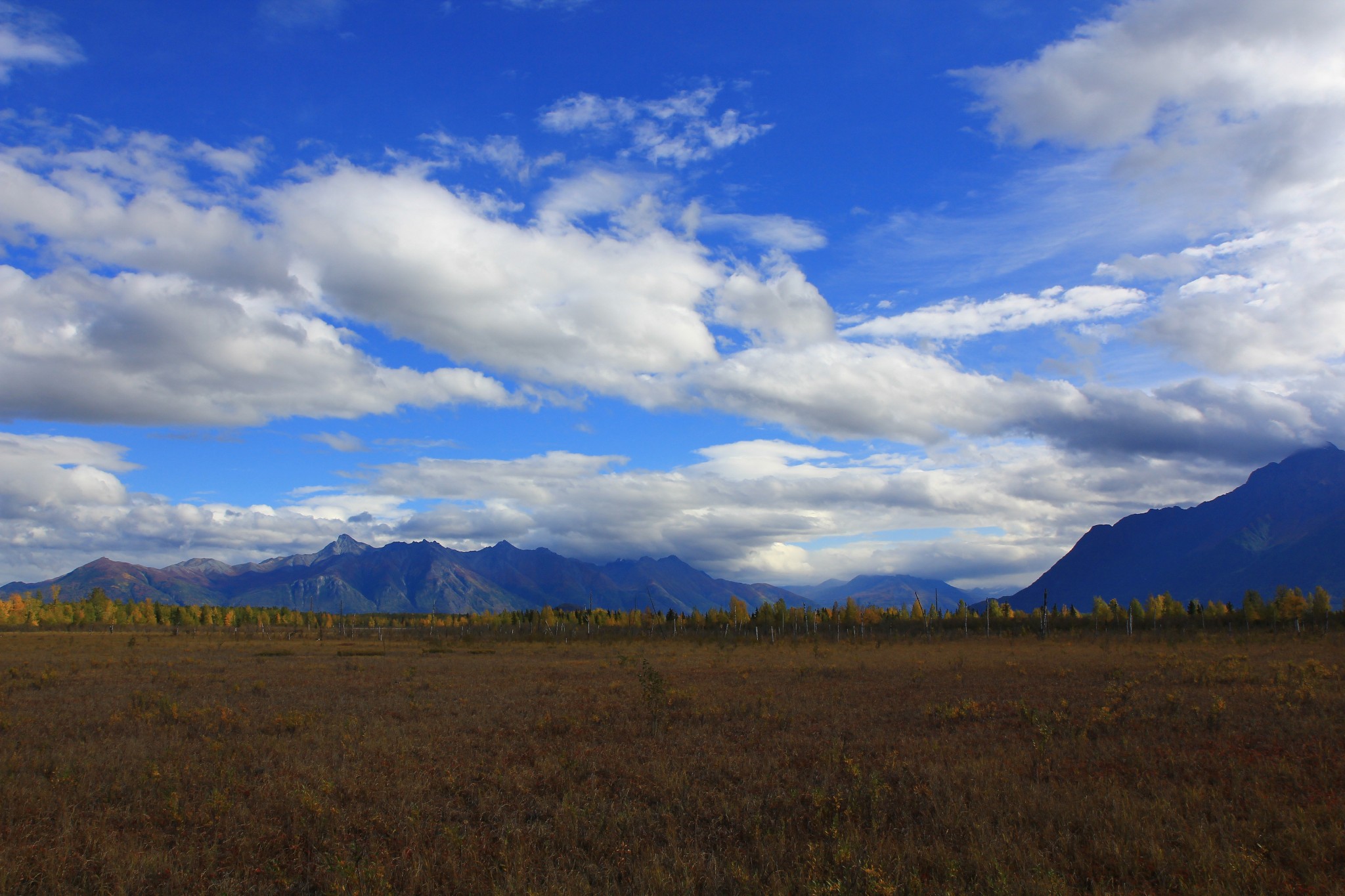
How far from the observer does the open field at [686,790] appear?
8992 mm

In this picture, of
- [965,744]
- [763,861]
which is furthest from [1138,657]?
[763,861]

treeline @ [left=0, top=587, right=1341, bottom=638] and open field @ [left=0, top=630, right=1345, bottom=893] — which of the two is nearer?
open field @ [left=0, top=630, right=1345, bottom=893]

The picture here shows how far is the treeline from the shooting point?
10881cm

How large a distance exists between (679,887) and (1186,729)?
14.8 m

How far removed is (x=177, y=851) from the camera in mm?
10023

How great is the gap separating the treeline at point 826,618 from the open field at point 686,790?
8063 centimetres

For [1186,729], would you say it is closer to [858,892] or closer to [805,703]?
[805,703]

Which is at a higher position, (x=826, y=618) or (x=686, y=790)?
(x=686, y=790)

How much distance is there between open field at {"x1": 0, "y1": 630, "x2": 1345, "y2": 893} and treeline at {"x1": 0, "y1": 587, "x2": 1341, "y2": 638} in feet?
265

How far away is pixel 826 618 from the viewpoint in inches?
6339

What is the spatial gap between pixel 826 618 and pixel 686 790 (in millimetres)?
156145

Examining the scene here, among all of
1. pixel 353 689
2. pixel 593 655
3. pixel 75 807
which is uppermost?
pixel 75 807

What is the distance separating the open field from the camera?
8.99 meters

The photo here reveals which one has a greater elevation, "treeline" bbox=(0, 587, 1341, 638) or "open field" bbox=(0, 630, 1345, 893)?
"open field" bbox=(0, 630, 1345, 893)
